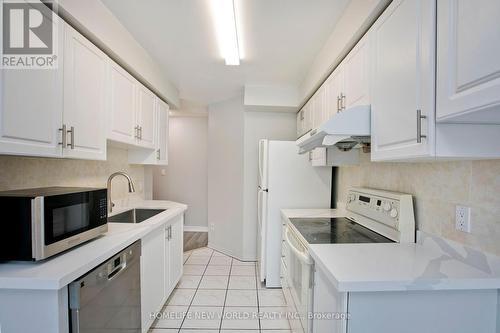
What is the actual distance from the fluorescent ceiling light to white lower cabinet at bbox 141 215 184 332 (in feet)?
5.68

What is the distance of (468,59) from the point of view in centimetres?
77

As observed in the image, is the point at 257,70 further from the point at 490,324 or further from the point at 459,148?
the point at 490,324

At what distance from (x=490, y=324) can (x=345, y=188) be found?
5.21 ft

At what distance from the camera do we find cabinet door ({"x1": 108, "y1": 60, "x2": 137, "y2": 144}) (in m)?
1.92

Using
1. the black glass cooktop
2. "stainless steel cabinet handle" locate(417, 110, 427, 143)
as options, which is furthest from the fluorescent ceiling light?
the black glass cooktop

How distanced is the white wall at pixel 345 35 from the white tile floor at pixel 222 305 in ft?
7.42

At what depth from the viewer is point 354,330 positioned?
0.99 m

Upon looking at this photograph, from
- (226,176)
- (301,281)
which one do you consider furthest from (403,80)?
(226,176)

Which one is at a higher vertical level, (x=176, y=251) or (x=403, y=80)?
(x=403, y=80)

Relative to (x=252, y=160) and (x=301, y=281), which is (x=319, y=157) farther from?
(x=252, y=160)

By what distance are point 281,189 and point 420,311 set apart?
1730 millimetres

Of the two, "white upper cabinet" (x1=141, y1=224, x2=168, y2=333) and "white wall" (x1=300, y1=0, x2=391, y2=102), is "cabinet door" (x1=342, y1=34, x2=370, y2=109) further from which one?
"white upper cabinet" (x1=141, y1=224, x2=168, y2=333)

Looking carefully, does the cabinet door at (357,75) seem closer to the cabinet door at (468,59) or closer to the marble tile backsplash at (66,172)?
the cabinet door at (468,59)

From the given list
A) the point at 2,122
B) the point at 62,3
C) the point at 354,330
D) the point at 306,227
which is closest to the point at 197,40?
the point at 62,3
